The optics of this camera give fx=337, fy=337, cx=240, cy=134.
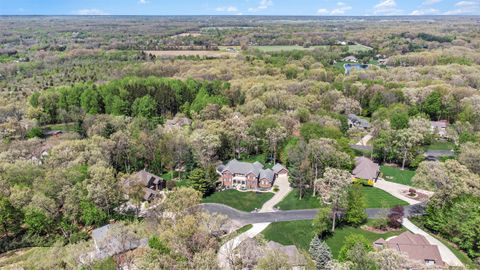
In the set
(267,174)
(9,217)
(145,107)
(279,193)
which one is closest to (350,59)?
(145,107)

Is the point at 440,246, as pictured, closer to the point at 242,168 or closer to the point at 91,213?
the point at 242,168

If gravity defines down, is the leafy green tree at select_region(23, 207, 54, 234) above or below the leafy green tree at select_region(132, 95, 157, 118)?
below

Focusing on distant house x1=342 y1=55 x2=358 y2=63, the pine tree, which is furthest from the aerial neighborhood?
distant house x1=342 y1=55 x2=358 y2=63

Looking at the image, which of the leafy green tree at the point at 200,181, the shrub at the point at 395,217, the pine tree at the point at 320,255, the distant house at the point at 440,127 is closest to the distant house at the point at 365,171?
the shrub at the point at 395,217

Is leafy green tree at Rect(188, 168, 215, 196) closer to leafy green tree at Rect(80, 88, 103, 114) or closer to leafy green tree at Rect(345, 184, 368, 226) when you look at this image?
leafy green tree at Rect(345, 184, 368, 226)

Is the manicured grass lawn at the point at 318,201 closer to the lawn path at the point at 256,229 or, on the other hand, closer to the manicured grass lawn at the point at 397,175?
the lawn path at the point at 256,229
